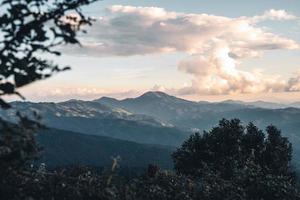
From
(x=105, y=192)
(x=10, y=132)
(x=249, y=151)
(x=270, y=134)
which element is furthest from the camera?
(x=270, y=134)

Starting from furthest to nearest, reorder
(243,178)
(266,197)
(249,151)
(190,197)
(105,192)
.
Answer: (249,151), (243,178), (266,197), (190,197), (105,192)

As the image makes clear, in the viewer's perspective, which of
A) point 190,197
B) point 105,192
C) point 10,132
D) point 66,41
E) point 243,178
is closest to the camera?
point 10,132

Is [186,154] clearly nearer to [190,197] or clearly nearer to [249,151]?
[249,151]

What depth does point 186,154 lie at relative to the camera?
271 ft

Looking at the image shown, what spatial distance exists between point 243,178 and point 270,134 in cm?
6254

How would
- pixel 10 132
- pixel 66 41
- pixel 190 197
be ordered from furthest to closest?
pixel 190 197
pixel 66 41
pixel 10 132

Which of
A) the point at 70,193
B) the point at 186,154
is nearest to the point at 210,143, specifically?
the point at 186,154

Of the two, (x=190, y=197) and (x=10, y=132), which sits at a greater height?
(x=10, y=132)

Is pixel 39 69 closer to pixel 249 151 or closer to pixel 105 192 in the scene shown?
pixel 105 192

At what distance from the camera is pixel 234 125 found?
271 ft

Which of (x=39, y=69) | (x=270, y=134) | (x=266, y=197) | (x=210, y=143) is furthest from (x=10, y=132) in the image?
(x=270, y=134)

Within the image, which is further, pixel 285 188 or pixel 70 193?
pixel 285 188

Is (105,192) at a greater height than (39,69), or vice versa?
(39,69)

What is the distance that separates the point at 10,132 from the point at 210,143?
71.2 meters
